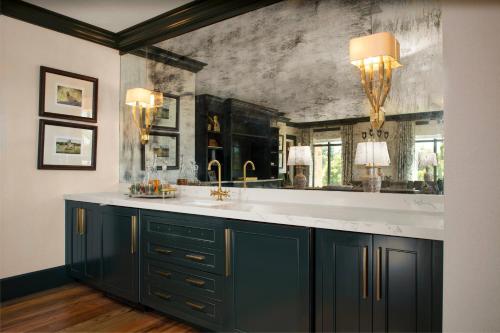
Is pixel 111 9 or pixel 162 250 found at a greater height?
pixel 111 9

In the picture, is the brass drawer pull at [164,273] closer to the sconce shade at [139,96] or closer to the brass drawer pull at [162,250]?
the brass drawer pull at [162,250]

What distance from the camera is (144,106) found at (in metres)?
3.52

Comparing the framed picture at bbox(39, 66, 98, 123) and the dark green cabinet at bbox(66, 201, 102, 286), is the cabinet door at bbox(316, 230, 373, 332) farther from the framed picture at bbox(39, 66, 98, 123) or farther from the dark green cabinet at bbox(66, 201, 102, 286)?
the framed picture at bbox(39, 66, 98, 123)

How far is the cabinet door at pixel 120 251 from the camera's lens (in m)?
2.72

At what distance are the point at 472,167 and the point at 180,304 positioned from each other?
77.9 inches

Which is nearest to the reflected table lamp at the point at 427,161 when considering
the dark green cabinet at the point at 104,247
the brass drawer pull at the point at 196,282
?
the brass drawer pull at the point at 196,282

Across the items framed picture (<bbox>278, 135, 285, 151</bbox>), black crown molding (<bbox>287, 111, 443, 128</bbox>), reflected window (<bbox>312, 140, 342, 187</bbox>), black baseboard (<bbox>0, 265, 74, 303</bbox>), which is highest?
black crown molding (<bbox>287, 111, 443, 128</bbox>)

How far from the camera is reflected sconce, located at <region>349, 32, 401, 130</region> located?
6.79ft

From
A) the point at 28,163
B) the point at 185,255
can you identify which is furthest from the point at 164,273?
the point at 28,163

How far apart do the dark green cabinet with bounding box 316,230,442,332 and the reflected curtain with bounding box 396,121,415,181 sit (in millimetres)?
619

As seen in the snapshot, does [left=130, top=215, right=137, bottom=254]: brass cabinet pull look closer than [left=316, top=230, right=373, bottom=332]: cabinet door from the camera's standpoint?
No

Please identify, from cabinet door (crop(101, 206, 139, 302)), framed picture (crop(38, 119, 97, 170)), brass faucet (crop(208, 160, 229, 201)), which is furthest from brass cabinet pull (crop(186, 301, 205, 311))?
framed picture (crop(38, 119, 97, 170))

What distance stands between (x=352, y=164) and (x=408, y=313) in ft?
3.21

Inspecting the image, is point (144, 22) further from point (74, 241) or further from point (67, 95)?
point (74, 241)
